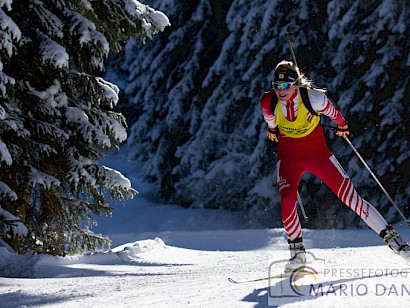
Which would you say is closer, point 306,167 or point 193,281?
point 193,281

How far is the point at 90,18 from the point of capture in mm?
8234

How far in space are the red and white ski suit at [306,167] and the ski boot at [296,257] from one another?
0.20 ft

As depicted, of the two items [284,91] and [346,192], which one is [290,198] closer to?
[346,192]

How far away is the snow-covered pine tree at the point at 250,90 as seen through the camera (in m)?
14.5

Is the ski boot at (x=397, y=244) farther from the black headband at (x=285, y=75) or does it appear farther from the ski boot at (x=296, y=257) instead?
the black headband at (x=285, y=75)

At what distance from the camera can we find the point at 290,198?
5.80 m

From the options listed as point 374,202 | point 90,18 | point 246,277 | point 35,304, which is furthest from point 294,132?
point 374,202

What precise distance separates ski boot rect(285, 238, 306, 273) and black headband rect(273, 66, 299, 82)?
1509mm

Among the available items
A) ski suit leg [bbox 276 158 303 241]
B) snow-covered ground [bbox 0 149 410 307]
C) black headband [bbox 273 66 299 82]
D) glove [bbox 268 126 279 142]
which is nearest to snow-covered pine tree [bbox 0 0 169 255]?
snow-covered ground [bbox 0 149 410 307]

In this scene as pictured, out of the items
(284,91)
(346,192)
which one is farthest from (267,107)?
(346,192)

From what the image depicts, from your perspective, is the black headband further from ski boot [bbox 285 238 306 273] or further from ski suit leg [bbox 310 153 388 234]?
ski boot [bbox 285 238 306 273]

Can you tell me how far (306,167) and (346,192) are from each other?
447mm

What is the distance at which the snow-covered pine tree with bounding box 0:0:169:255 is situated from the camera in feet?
23.9

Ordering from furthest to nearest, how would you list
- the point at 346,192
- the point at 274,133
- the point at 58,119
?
the point at 58,119, the point at 274,133, the point at 346,192
